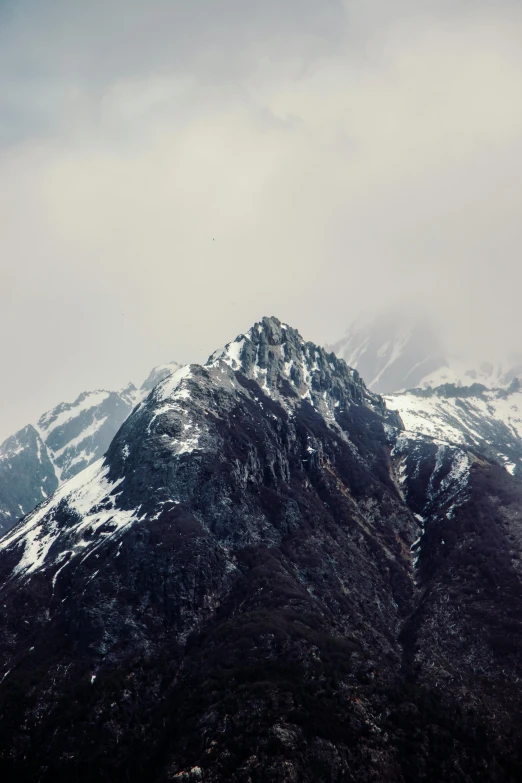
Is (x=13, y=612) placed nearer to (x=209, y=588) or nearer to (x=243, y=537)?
(x=209, y=588)

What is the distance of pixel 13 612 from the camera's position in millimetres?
175125

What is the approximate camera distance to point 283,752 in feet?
370

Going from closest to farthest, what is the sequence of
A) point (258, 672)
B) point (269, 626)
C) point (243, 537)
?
1. point (258, 672)
2. point (269, 626)
3. point (243, 537)

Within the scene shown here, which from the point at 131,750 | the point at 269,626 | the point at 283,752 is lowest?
the point at 131,750

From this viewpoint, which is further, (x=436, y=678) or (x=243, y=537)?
(x=243, y=537)

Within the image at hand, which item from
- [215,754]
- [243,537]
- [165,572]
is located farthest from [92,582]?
[215,754]

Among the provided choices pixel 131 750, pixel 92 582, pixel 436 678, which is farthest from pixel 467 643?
pixel 92 582

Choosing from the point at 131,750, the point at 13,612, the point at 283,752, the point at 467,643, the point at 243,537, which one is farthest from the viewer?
the point at 243,537

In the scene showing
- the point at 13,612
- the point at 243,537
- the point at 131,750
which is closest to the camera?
the point at 131,750

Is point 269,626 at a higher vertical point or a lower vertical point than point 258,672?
higher

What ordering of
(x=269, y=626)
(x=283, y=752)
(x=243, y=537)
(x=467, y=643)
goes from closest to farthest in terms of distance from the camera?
(x=283, y=752) → (x=269, y=626) → (x=467, y=643) → (x=243, y=537)

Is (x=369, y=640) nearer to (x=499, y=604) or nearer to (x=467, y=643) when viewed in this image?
(x=467, y=643)

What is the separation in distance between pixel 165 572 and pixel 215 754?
67517 mm

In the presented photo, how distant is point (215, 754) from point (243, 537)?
88.1m
